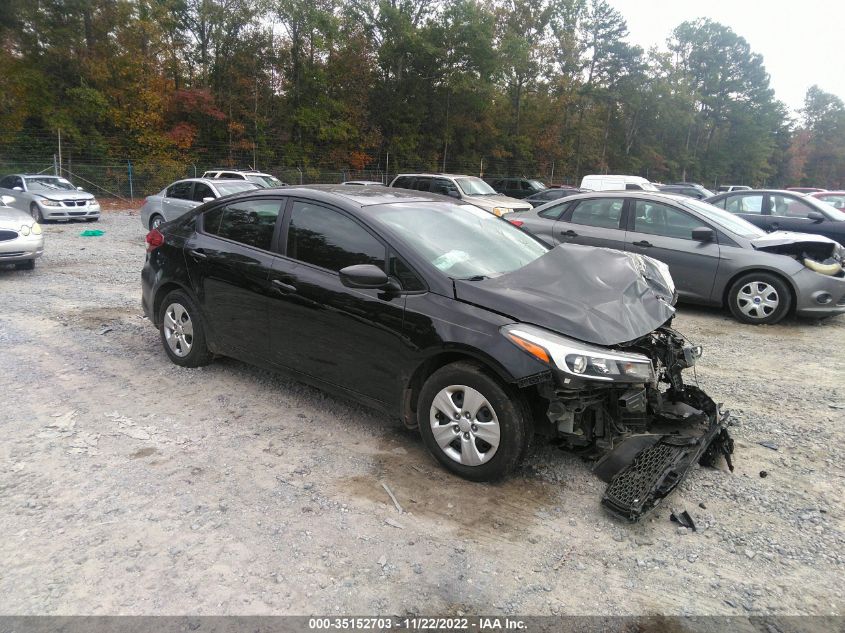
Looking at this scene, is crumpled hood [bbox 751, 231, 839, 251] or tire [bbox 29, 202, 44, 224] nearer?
crumpled hood [bbox 751, 231, 839, 251]

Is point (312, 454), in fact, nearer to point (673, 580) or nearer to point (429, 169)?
point (673, 580)

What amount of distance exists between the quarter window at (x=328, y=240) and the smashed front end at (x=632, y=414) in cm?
122

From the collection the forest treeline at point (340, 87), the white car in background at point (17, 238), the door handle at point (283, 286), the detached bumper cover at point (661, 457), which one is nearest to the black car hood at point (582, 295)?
the detached bumper cover at point (661, 457)

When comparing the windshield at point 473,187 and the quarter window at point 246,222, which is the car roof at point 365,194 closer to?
the quarter window at point 246,222

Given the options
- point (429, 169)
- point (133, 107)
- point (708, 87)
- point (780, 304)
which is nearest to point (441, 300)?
point (780, 304)

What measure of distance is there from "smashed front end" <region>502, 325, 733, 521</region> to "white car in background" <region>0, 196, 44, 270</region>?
895 cm

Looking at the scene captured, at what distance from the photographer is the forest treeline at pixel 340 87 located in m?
27.8

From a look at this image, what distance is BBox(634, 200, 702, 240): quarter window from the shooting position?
782cm

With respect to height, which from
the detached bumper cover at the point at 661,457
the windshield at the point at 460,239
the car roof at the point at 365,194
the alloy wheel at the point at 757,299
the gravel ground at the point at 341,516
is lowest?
the gravel ground at the point at 341,516

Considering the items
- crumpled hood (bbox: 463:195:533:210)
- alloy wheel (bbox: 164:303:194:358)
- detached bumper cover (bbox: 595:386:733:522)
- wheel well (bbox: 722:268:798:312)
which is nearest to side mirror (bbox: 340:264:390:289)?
detached bumper cover (bbox: 595:386:733:522)

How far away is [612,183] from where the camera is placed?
22.1 m

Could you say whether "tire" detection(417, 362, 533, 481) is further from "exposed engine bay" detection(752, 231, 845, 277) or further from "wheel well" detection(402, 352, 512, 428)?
"exposed engine bay" detection(752, 231, 845, 277)

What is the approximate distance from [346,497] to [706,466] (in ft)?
Answer: 7.46

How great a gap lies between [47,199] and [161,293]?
1544 cm
